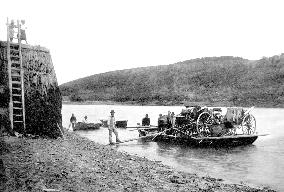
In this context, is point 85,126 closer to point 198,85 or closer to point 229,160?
point 229,160

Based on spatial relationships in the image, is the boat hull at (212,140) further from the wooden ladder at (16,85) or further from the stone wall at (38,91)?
the wooden ladder at (16,85)

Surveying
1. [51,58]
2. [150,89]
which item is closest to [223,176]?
[51,58]

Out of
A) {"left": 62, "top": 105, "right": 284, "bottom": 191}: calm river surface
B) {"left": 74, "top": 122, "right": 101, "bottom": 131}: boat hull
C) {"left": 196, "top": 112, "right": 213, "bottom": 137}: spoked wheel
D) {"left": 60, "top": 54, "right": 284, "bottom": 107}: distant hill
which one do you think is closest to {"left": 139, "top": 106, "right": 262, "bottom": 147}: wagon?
{"left": 196, "top": 112, "right": 213, "bottom": 137}: spoked wheel

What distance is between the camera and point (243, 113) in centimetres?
2767

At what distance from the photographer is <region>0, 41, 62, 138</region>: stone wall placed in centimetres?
1570

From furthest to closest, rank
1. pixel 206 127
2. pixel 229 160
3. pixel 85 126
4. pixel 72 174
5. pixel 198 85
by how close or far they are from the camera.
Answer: pixel 198 85 < pixel 85 126 < pixel 206 127 < pixel 229 160 < pixel 72 174

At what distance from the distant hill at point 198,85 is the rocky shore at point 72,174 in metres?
65.7

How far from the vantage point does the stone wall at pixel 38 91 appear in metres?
15.7

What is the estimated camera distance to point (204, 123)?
26547 millimetres

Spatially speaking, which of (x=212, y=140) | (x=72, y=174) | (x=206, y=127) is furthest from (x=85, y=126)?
(x=72, y=174)

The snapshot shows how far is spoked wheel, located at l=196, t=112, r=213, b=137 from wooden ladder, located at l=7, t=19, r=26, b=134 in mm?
13613

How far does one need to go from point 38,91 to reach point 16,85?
93cm

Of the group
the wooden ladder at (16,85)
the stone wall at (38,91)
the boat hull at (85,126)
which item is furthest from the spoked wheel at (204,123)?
the wooden ladder at (16,85)

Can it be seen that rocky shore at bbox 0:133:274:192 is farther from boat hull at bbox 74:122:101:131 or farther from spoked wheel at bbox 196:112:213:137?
boat hull at bbox 74:122:101:131
